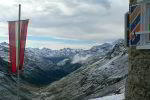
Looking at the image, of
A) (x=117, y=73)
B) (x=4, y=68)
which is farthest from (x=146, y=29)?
(x=4, y=68)

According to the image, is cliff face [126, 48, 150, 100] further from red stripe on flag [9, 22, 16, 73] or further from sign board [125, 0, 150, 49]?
red stripe on flag [9, 22, 16, 73]

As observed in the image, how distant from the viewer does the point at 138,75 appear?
12.4 metres

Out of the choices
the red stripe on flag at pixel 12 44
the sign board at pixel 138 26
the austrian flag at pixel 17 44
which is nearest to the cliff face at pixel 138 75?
the sign board at pixel 138 26

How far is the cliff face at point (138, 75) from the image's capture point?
12.0 metres

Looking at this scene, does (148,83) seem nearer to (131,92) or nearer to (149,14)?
(131,92)

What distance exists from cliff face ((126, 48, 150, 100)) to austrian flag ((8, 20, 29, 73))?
7426 millimetres

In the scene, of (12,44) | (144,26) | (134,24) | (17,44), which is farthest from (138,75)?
(12,44)

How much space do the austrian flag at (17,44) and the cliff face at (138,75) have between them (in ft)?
24.4

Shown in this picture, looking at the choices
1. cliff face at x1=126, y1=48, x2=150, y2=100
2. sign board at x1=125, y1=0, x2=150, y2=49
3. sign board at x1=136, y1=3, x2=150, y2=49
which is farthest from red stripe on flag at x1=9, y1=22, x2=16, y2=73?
sign board at x1=136, y1=3, x2=150, y2=49

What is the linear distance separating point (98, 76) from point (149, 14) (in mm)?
129213

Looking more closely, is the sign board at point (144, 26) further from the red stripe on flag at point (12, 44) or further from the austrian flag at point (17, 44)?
the red stripe on flag at point (12, 44)

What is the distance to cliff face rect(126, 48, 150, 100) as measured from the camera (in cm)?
1203

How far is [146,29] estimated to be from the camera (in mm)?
12273

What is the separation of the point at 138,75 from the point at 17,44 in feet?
26.7
